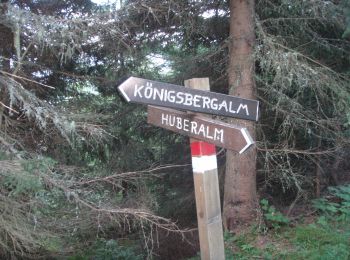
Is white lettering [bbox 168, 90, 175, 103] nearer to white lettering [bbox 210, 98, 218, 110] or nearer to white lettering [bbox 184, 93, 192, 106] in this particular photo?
white lettering [bbox 184, 93, 192, 106]

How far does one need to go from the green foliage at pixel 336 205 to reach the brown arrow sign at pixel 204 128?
12.5 feet

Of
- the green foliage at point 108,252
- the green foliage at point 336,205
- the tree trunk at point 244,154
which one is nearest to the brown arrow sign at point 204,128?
the tree trunk at point 244,154

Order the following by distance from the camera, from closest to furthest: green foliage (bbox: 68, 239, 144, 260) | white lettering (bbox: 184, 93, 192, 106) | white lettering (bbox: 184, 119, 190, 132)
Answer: white lettering (bbox: 184, 93, 192, 106)
white lettering (bbox: 184, 119, 190, 132)
green foliage (bbox: 68, 239, 144, 260)

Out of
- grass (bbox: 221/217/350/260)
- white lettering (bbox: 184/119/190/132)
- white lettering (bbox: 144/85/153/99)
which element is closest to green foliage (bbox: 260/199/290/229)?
grass (bbox: 221/217/350/260)

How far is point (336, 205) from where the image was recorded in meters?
6.94

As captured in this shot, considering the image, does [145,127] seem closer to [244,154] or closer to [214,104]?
[244,154]

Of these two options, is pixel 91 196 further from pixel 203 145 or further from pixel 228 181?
pixel 203 145

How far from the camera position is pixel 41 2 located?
26.5ft

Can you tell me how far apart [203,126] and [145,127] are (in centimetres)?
580

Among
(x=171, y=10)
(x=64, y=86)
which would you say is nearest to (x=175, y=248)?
(x=64, y=86)

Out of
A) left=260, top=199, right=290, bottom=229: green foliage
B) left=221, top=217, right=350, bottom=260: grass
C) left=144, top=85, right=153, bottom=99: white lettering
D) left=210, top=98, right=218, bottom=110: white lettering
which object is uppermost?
left=144, top=85, right=153, bottom=99: white lettering

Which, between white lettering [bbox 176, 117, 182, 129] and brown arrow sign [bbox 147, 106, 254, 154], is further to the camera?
white lettering [bbox 176, 117, 182, 129]

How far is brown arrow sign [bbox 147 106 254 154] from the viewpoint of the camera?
3.34m

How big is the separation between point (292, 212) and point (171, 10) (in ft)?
13.6
